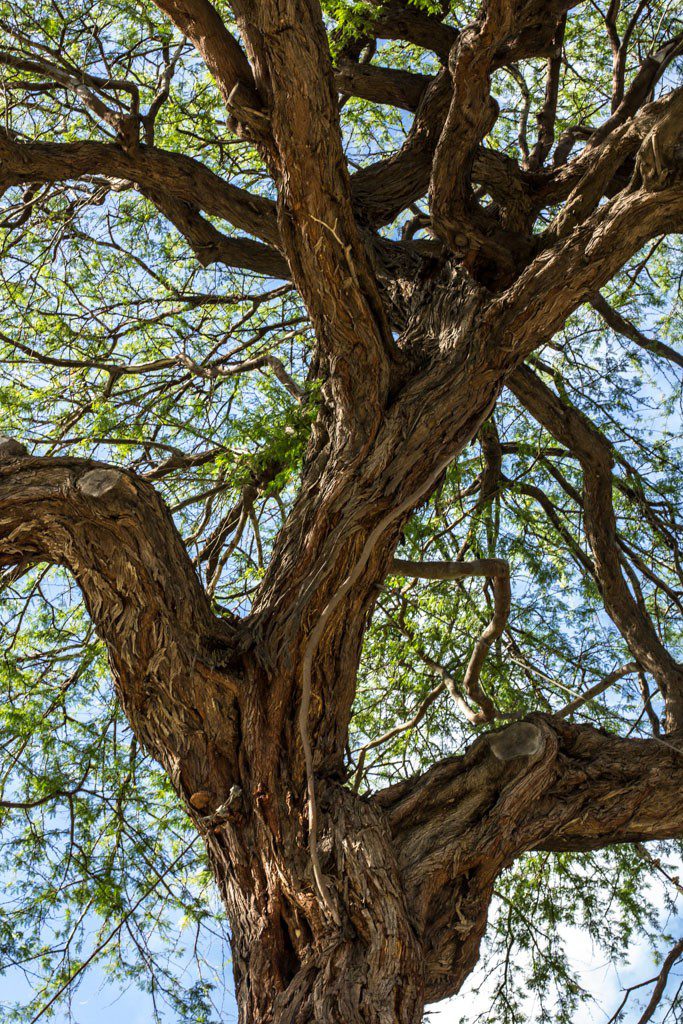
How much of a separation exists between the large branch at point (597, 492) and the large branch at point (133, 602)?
2.14 meters

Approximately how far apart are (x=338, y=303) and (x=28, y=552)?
1.28 meters

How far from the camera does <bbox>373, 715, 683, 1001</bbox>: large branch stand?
2.54m

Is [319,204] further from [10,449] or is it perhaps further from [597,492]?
[597,492]

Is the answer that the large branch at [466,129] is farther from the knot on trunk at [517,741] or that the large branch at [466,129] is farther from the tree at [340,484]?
the knot on trunk at [517,741]

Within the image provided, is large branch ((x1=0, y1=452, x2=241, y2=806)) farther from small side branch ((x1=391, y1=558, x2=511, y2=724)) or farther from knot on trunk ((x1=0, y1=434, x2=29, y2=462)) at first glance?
small side branch ((x1=391, y1=558, x2=511, y2=724))

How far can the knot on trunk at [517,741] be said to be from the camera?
2.81m

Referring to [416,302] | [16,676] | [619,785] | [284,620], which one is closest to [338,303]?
[416,302]

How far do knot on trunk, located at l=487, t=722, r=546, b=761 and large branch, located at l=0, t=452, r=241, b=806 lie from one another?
0.80m

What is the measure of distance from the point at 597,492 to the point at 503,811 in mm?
2014

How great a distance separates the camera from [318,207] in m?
3.05

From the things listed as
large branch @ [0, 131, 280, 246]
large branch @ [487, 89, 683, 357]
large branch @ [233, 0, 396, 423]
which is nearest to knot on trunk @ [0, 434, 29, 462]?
large branch @ [233, 0, 396, 423]

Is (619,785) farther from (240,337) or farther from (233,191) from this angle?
(240,337)

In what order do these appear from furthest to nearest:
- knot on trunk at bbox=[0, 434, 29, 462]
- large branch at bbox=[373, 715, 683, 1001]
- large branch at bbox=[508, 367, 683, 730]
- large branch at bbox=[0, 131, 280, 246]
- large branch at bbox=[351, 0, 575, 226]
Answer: large branch at bbox=[508, 367, 683, 730]
large branch at bbox=[351, 0, 575, 226]
large branch at bbox=[0, 131, 280, 246]
knot on trunk at bbox=[0, 434, 29, 462]
large branch at bbox=[373, 715, 683, 1001]

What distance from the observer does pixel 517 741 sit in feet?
9.36
